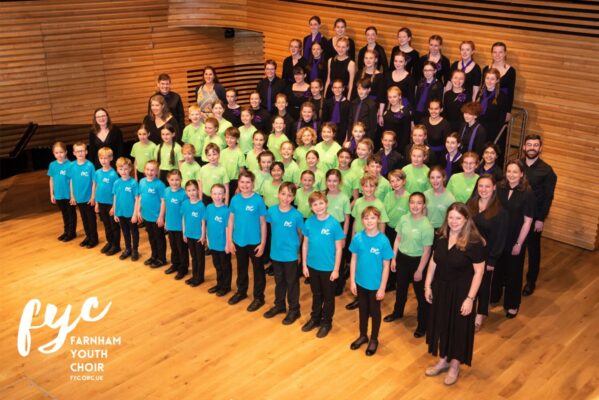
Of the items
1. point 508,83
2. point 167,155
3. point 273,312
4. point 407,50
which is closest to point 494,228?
point 273,312

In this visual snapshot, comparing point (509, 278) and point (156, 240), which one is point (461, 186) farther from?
point (156, 240)

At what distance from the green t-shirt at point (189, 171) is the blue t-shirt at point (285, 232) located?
142cm

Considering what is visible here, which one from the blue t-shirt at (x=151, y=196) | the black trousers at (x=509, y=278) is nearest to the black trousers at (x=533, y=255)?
the black trousers at (x=509, y=278)

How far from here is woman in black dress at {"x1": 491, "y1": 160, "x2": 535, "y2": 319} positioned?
5953 millimetres

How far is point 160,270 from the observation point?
24.2 feet

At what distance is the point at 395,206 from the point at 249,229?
1.33 metres

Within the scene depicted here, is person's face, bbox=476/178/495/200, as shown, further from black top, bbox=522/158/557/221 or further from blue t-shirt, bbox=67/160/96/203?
blue t-shirt, bbox=67/160/96/203

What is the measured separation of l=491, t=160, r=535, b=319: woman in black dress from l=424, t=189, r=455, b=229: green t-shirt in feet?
1.44

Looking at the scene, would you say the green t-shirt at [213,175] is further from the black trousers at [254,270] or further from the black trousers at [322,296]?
the black trousers at [322,296]

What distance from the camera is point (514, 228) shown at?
6.07m

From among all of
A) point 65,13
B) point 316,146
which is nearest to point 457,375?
point 316,146

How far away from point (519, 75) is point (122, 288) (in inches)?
194

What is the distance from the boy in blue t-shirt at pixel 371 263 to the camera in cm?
546

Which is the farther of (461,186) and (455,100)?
(455,100)
